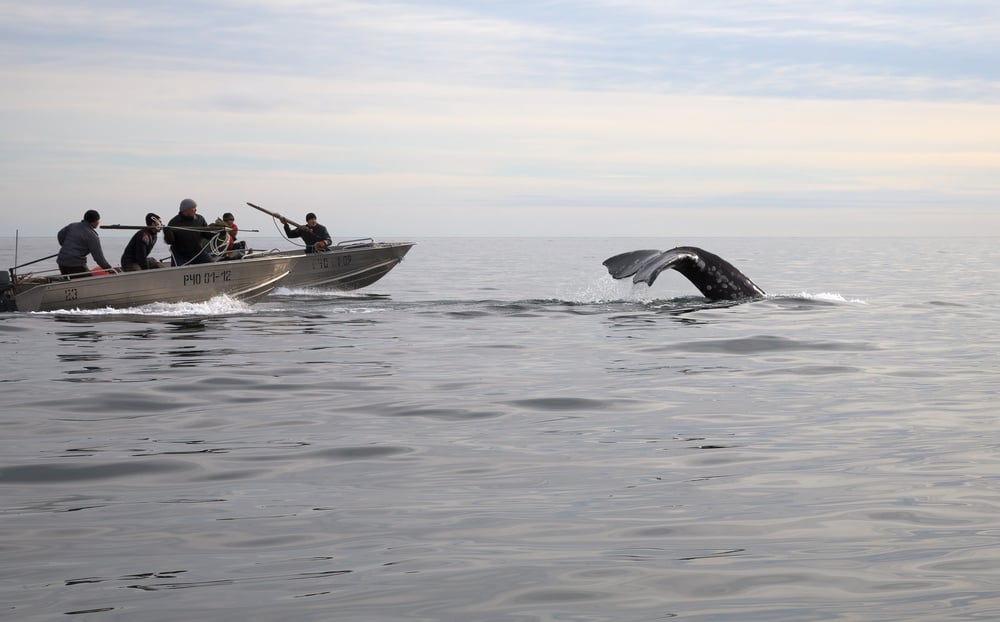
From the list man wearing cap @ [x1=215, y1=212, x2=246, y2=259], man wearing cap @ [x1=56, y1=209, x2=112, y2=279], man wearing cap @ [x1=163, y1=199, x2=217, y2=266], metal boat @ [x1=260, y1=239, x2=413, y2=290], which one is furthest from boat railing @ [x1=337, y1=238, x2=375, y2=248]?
man wearing cap @ [x1=56, y1=209, x2=112, y2=279]

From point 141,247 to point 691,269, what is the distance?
11767 millimetres

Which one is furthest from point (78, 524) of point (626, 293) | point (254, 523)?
point (626, 293)

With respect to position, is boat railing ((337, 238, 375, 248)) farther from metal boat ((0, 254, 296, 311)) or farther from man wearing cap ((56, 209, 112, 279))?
man wearing cap ((56, 209, 112, 279))

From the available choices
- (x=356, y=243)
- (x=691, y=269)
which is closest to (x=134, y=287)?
(x=356, y=243)

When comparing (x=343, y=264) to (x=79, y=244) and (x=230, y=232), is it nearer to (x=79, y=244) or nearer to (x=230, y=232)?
(x=230, y=232)

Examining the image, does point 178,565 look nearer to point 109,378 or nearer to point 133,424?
point 133,424

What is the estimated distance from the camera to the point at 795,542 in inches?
237

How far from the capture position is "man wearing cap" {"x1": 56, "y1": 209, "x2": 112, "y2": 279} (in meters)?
21.9

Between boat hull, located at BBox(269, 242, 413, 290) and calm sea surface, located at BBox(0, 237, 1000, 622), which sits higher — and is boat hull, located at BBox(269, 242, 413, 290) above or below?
above

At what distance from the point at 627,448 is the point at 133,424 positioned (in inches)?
179

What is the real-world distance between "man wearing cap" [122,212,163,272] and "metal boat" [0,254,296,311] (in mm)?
672

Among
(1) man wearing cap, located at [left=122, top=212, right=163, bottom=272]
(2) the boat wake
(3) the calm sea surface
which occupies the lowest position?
(3) the calm sea surface

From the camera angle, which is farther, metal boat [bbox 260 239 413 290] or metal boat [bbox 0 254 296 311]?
metal boat [bbox 260 239 413 290]

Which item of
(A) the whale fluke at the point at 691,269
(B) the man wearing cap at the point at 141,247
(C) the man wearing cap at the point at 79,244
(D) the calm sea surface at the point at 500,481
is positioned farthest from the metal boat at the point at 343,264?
(D) the calm sea surface at the point at 500,481
